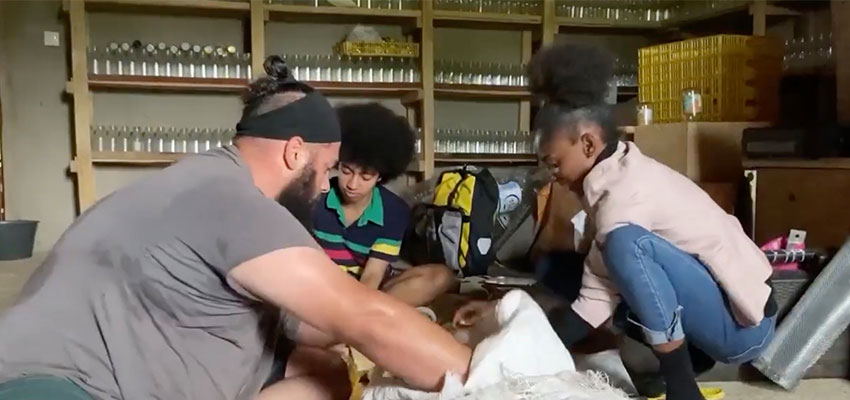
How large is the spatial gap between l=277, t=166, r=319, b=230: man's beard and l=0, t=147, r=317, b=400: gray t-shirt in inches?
5.2

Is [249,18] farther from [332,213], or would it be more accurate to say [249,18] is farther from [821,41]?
[821,41]

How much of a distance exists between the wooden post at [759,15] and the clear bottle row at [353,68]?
1594 mm

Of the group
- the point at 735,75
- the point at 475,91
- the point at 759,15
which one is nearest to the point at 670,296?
the point at 735,75

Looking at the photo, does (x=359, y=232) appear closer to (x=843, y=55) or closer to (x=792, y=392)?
(x=792, y=392)

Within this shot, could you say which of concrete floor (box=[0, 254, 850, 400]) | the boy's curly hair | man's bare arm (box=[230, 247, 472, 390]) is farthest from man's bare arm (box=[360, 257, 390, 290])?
man's bare arm (box=[230, 247, 472, 390])

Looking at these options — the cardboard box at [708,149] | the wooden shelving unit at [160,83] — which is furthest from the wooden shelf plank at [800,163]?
the wooden shelving unit at [160,83]

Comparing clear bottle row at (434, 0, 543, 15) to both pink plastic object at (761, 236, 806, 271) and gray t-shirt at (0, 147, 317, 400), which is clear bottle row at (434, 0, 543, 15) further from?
gray t-shirt at (0, 147, 317, 400)

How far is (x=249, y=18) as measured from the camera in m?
4.22

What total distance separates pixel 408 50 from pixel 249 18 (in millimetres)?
804

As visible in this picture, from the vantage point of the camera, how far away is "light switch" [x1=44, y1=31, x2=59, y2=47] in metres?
4.12

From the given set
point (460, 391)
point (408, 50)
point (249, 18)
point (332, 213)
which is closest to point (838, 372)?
point (460, 391)

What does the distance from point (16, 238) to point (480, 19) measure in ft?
8.06

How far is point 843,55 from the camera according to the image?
257cm

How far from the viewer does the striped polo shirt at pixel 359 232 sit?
2.65 metres
